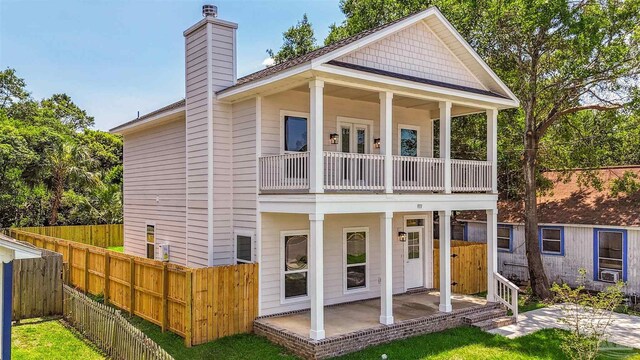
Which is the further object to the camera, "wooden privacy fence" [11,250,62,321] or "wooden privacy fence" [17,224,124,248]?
"wooden privacy fence" [17,224,124,248]

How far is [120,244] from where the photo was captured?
26.8m

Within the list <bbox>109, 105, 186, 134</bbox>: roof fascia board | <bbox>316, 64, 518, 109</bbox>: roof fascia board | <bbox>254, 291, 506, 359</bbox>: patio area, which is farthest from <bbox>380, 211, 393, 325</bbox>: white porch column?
<bbox>109, 105, 186, 134</bbox>: roof fascia board

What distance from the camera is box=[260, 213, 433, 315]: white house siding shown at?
11.7 m

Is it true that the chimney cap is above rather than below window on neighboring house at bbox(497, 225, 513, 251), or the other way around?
above

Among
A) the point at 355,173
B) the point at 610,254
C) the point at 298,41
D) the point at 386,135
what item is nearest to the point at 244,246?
the point at 355,173

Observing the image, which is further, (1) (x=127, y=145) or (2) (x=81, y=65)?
(2) (x=81, y=65)

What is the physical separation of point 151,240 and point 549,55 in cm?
1547

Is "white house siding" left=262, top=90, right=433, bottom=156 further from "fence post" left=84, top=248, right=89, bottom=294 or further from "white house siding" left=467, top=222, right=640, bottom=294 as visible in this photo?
"fence post" left=84, top=248, right=89, bottom=294

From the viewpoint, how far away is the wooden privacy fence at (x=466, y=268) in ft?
51.0

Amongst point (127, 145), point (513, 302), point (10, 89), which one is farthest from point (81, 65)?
point (513, 302)

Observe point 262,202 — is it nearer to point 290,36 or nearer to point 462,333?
point 462,333

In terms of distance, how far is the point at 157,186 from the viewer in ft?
54.0

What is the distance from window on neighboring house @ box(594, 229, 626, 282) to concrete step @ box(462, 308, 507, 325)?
5.62 metres

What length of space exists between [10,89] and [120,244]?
1087 inches
